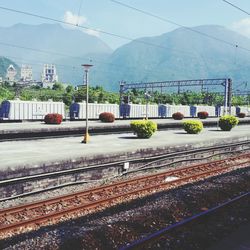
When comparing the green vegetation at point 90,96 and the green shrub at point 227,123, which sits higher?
the green vegetation at point 90,96

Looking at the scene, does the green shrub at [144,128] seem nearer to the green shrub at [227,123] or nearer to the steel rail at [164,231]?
the green shrub at [227,123]

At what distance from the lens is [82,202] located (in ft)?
37.0

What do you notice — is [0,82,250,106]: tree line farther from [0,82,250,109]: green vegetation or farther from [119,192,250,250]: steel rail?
[119,192,250,250]: steel rail

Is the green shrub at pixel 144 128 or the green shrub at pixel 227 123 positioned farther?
the green shrub at pixel 227 123

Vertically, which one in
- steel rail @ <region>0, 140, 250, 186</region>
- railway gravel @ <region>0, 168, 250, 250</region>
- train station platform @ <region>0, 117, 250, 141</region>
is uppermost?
train station platform @ <region>0, 117, 250, 141</region>

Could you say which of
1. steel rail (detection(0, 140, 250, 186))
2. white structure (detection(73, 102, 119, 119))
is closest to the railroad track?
steel rail (detection(0, 140, 250, 186))

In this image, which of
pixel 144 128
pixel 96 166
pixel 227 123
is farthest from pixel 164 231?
pixel 227 123

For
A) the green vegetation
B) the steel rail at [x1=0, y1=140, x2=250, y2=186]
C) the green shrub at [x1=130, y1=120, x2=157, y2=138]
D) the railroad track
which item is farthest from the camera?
the green vegetation

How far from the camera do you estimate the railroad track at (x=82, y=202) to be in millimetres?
9336

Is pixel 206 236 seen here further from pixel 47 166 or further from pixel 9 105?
pixel 9 105

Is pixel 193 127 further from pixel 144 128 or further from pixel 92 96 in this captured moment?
pixel 92 96

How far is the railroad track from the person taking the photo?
9336mm

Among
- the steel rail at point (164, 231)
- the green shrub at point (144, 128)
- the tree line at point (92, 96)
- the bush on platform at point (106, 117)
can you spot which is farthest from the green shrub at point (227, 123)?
the tree line at point (92, 96)

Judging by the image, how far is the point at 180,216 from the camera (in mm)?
9922
